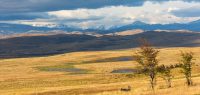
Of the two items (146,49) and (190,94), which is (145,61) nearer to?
(146,49)

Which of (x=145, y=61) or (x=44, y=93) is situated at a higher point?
(x=145, y=61)

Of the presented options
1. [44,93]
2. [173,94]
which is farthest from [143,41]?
[44,93]

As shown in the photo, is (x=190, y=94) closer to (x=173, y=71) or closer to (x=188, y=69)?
(x=188, y=69)

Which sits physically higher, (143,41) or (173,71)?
(143,41)

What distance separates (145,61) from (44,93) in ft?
81.6

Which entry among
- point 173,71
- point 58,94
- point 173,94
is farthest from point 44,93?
point 173,71

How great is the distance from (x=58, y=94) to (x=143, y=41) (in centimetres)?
2405

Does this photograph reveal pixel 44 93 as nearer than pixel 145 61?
No

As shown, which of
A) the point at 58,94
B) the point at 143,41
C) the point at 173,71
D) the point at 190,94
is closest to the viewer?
the point at 190,94

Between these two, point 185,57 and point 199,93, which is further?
point 185,57

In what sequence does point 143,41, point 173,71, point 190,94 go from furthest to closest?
point 173,71, point 143,41, point 190,94

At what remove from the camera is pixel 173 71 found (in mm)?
143375

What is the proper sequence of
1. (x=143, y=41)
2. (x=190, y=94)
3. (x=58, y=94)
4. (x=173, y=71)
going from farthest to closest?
(x=173, y=71) → (x=58, y=94) → (x=143, y=41) → (x=190, y=94)

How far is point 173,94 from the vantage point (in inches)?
2068
